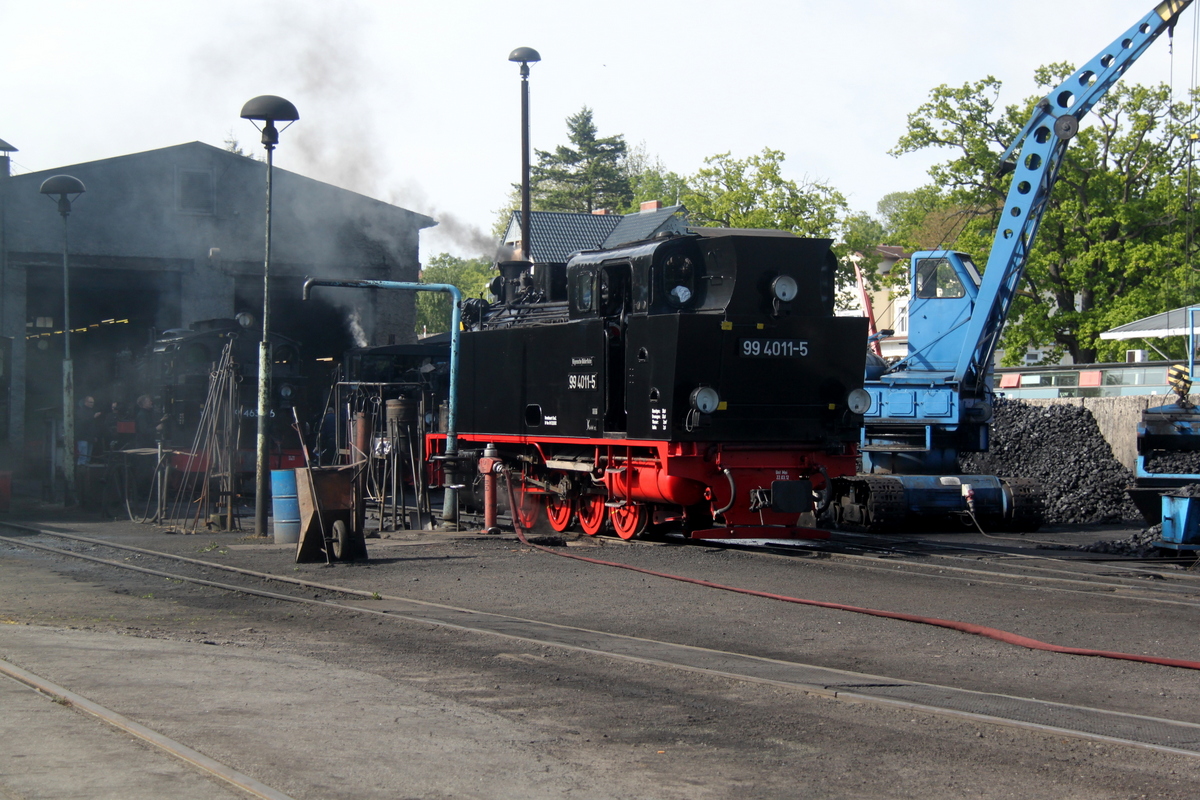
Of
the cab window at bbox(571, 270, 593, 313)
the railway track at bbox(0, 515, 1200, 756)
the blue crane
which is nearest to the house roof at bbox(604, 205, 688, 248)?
the blue crane

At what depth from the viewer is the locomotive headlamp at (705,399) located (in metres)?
12.4

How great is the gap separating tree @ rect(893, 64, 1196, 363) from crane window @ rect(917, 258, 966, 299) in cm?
1372

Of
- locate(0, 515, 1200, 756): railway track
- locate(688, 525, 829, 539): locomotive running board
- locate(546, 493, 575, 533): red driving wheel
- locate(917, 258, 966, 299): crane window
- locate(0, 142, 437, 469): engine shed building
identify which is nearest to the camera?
locate(0, 515, 1200, 756): railway track

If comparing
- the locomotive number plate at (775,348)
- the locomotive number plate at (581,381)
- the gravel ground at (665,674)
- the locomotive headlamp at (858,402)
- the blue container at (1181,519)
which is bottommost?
the gravel ground at (665,674)

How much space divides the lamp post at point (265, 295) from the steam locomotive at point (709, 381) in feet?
13.3

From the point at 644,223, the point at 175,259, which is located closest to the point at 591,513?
the point at 175,259

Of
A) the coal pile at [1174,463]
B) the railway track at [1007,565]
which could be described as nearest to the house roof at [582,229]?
the coal pile at [1174,463]

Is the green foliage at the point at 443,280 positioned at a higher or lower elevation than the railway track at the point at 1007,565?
higher

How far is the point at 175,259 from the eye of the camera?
101 feet

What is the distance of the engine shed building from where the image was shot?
29.6 meters

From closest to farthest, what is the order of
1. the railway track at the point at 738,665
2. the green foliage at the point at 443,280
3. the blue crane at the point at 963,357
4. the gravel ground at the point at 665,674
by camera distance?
the gravel ground at the point at 665,674 < the railway track at the point at 738,665 < the blue crane at the point at 963,357 < the green foliage at the point at 443,280

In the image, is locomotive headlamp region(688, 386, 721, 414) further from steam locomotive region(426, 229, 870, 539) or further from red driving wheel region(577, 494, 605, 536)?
red driving wheel region(577, 494, 605, 536)

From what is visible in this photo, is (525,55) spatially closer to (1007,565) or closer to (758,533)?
(758,533)

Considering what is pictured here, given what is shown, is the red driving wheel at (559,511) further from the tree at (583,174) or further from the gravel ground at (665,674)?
the tree at (583,174)
